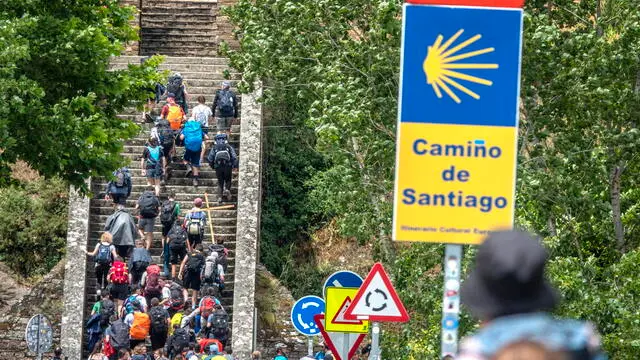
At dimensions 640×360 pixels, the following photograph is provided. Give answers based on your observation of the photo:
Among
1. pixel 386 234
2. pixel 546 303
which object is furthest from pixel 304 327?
pixel 546 303

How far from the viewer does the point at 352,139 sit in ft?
74.3

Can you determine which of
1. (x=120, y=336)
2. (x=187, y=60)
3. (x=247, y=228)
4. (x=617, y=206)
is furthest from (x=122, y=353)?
(x=187, y=60)

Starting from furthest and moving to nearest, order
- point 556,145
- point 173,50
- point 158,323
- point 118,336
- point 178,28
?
point 178,28, point 173,50, point 158,323, point 118,336, point 556,145

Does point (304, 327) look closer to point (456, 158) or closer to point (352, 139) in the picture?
point (352, 139)

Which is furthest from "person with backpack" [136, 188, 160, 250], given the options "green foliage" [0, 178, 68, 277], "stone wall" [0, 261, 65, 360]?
"green foliage" [0, 178, 68, 277]

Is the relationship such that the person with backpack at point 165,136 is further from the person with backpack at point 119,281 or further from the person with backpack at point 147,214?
the person with backpack at point 119,281

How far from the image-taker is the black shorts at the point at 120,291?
2948 cm

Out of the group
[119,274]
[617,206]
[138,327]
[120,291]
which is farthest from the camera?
[120,291]

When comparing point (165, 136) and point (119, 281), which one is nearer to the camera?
point (119, 281)

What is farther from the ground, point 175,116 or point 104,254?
point 175,116

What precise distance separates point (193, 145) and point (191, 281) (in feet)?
15.0

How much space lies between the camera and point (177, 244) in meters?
30.5

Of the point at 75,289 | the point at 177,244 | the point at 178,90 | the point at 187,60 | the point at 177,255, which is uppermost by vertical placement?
the point at 187,60

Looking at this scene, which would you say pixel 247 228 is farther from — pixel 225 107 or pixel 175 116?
pixel 225 107
